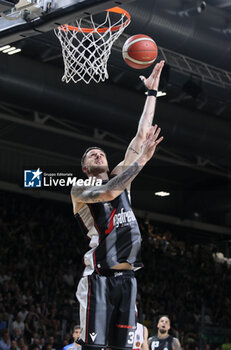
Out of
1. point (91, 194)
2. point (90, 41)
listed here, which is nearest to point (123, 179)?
point (91, 194)

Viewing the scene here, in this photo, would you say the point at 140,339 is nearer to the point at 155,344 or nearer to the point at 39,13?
the point at 155,344

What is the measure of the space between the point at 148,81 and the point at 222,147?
1218cm

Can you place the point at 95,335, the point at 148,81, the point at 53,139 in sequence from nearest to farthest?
the point at 95,335
the point at 148,81
the point at 53,139

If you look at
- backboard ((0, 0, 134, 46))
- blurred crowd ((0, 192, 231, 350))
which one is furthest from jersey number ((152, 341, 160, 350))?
backboard ((0, 0, 134, 46))

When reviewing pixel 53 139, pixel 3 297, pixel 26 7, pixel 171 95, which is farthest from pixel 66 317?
pixel 26 7

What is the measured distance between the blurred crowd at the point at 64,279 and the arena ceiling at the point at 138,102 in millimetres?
2126

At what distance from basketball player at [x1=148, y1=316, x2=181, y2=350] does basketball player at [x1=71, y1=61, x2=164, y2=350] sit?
5674mm

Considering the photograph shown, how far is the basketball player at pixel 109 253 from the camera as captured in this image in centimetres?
491

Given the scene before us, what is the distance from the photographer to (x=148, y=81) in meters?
5.57

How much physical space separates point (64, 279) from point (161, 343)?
9.98 meters

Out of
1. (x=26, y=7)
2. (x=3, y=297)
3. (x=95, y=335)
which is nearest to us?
(x=95, y=335)

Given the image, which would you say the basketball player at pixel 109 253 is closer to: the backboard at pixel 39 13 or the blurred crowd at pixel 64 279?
the backboard at pixel 39 13

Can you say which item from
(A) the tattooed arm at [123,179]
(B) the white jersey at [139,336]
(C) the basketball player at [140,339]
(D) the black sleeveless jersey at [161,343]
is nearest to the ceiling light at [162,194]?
(D) the black sleeveless jersey at [161,343]

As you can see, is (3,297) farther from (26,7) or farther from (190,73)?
(26,7)
